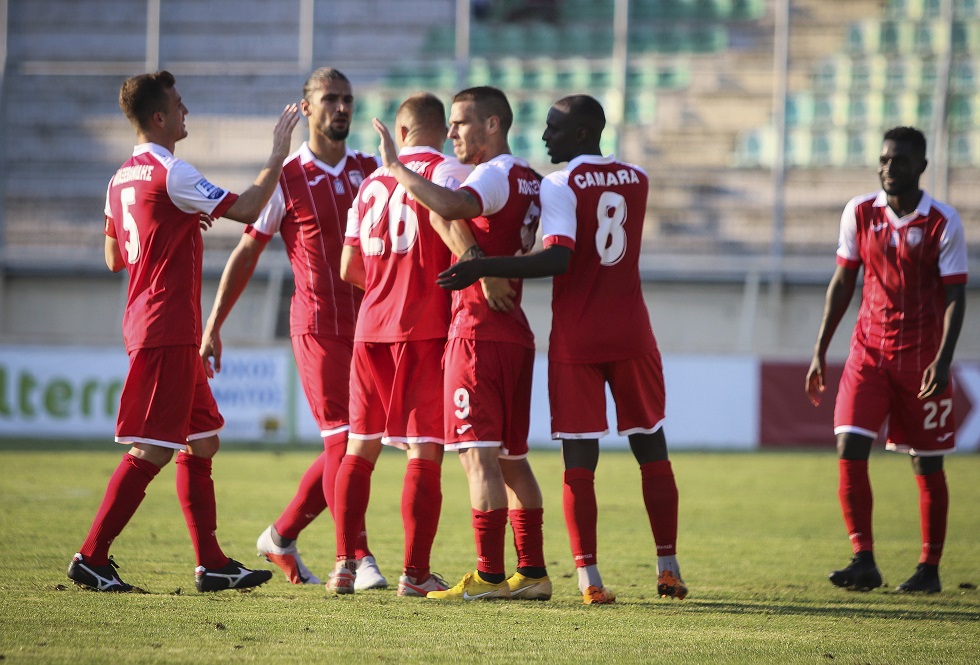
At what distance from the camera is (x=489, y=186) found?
547cm

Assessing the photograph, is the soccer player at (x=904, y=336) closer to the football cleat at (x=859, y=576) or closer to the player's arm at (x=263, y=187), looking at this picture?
the football cleat at (x=859, y=576)

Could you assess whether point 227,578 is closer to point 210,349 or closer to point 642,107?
point 210,349

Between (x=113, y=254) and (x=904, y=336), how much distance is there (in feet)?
12.7

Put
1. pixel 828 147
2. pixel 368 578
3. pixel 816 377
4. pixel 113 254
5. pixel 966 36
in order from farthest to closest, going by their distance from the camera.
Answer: pixel 966 36, pixel 828 147, pixel 816 377, pixel 113 254, pixel 368 578

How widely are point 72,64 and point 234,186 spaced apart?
309cm

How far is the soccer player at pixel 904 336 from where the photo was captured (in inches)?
257

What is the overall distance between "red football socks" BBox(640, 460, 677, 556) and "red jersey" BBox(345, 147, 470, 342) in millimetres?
1108

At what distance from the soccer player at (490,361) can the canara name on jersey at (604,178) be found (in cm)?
23

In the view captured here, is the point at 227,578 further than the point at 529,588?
Yes

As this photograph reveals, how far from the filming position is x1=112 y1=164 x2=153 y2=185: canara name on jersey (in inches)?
221

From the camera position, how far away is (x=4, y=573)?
19.6ft

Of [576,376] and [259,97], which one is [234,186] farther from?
[576,376]

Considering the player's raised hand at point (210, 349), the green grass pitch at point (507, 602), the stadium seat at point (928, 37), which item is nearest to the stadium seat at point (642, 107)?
the stadium seat at point (928, 37)

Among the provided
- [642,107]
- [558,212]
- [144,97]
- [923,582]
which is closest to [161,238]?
[144,97]
